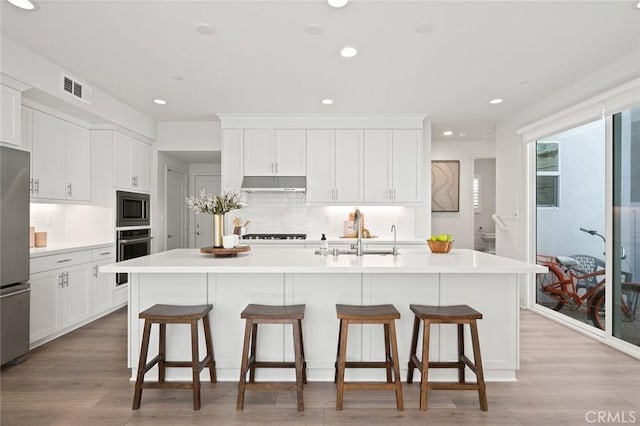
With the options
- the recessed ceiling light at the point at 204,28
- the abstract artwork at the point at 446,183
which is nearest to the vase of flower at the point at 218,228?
the recessed ceiling light at the point at 204,28

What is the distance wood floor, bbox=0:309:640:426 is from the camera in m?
2.17

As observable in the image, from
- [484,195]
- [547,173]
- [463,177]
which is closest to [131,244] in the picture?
[547,173]

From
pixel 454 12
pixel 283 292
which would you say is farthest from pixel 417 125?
pixel 283 292

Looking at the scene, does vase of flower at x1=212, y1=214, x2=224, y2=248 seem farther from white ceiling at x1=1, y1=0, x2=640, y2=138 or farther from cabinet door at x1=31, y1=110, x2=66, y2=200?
cabinet door at x1=31, y1=110, x2=66, y2=200

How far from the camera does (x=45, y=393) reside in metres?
2.49

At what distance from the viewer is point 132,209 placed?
4.91 m

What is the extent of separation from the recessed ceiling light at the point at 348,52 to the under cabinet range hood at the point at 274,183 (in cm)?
222

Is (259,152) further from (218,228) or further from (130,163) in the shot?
(218,228)

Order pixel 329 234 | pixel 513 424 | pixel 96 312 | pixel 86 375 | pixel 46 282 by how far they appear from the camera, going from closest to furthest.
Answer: pixel 513 424 → pixel 86 375 → pixel 46 282 → pixel 96 312 → pixel 329 234

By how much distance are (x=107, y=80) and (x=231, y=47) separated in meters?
1.68

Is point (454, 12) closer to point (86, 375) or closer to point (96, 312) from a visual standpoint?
point (86, 375)

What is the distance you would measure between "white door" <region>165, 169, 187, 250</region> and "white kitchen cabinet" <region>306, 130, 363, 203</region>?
8.15ft

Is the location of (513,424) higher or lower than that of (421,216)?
lower

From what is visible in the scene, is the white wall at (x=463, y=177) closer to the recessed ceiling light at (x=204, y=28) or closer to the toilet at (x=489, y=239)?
the toilet at (x=489, y=239)
